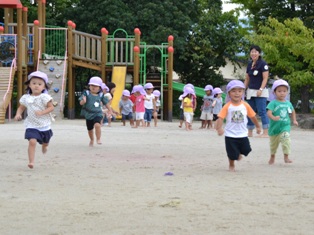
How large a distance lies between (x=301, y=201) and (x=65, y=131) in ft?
38.9

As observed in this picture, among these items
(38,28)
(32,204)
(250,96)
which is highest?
(38,28)

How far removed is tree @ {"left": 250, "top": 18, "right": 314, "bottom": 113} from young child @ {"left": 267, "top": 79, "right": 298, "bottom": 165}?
2217 cm

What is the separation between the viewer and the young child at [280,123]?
11883 mm

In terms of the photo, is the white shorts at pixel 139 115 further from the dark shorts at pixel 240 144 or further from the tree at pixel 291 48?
the dark shorts at pixel 240 144

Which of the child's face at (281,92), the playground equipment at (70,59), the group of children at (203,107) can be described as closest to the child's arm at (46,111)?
the child's face at (281,92)

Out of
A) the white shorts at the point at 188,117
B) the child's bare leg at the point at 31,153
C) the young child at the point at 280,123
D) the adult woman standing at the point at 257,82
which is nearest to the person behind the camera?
the child's bare leg at the point at 31,153

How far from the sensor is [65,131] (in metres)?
19.1

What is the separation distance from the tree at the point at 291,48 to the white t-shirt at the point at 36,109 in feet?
77.5

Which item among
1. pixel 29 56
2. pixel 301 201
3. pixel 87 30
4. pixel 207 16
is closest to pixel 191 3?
pixel 207 16

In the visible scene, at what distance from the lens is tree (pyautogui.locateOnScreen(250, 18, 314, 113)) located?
34688 millimetres

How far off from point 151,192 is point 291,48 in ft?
90.0

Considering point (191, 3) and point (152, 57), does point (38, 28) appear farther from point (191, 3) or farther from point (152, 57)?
point (191, 3)

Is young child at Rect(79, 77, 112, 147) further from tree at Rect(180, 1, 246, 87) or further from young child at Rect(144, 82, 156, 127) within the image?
tree at Rect(180, 1, 246, 87)

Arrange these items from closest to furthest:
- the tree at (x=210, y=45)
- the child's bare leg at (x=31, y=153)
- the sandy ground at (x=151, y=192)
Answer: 1. the sandy ground at (x=151, y=192)
2. the child's bare leg at (x=31, y=153)
3. the tree at (x=210, y=45)
